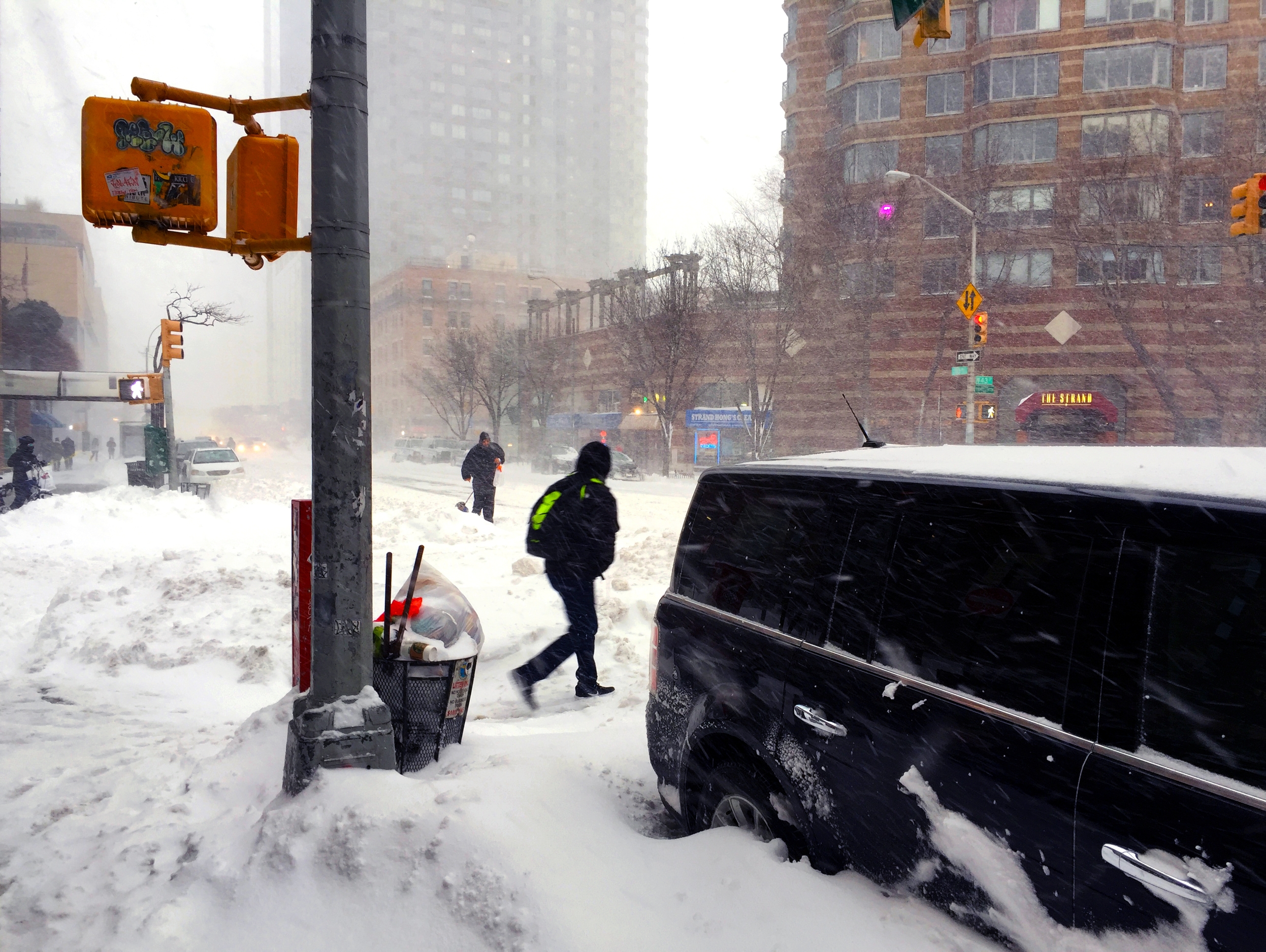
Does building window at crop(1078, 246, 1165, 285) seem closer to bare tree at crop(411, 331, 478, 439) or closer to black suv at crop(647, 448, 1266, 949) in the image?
black suv at crop(647, 448, 1266, 949)

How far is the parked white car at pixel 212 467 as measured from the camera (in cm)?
3322

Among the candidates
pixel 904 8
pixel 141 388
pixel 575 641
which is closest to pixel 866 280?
pixel 141 388

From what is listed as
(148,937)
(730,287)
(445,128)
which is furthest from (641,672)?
(445,128)

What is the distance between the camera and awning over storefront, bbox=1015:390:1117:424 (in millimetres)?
35844

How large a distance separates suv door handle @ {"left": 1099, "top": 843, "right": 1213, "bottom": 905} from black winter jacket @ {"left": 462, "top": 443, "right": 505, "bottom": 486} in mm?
15151

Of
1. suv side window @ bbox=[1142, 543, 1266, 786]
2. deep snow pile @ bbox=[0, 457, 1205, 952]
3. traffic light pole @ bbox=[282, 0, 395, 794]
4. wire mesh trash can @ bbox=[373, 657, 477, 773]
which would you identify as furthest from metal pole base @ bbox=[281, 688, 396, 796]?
suv side window @ bbox=[1142, 543, 1266, 786]

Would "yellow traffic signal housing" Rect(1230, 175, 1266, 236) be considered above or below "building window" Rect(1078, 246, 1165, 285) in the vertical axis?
below

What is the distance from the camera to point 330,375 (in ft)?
12.4

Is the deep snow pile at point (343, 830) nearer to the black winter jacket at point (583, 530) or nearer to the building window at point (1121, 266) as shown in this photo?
the black winter jacket at point (583, 530)

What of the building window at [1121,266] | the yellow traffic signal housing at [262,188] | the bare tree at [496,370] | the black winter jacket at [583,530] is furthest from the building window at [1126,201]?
the bare tree at [496,370]

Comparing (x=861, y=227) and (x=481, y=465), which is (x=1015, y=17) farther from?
(x=481, y=465)

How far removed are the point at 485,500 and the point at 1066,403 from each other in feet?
95.6

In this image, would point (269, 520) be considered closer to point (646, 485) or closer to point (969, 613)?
point (969, 613)

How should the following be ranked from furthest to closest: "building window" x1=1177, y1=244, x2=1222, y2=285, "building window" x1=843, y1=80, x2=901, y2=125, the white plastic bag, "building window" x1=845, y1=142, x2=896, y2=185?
"building window" x1=843, y1=80, x2=901, y2=125 → "building window" x1=845, y1=142, x2=896, y2=185 → "building window" x1=1177, y1=244, x2=1222, y2=285 → the white plastic bag
